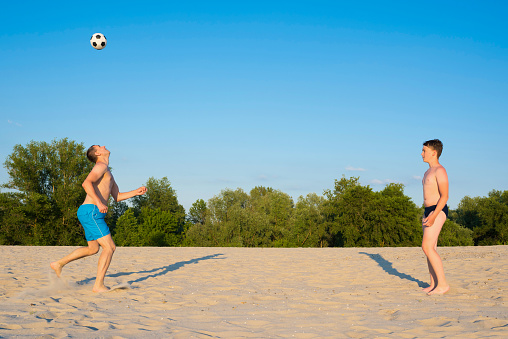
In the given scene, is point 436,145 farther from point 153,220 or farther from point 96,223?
point 153,220

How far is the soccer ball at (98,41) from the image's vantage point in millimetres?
11344

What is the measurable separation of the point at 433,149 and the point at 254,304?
3794mm

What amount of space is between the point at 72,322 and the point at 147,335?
3.15 ft

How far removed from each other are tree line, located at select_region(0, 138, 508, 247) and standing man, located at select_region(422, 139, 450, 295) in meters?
36.4

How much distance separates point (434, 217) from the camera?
5977 millimetres

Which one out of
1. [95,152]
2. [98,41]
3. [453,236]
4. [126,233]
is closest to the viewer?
[95,152]

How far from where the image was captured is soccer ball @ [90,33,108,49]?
11.3 meters

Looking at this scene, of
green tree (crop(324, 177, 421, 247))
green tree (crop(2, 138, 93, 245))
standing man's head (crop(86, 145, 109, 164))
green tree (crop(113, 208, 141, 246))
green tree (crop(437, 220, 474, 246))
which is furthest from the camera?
green tree (crop(113, 208, 141, 246))

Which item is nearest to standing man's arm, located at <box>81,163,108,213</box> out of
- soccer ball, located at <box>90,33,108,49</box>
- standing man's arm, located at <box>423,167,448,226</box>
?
standing man's arm, located at <box>423,167,448,226</box>

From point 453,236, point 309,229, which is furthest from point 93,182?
point 453,236

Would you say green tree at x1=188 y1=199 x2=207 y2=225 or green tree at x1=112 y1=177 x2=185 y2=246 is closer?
green tree at x1=112 y1=177 x2=185 y2=246

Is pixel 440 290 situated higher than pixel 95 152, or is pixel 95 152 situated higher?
pixel 95 152

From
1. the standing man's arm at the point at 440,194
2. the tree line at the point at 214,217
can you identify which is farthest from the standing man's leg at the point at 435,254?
the tree line at the point at 214,217

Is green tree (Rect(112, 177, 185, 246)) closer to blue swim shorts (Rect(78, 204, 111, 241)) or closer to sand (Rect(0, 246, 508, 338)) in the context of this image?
sand (Rect(0, 246, 508, 338))
